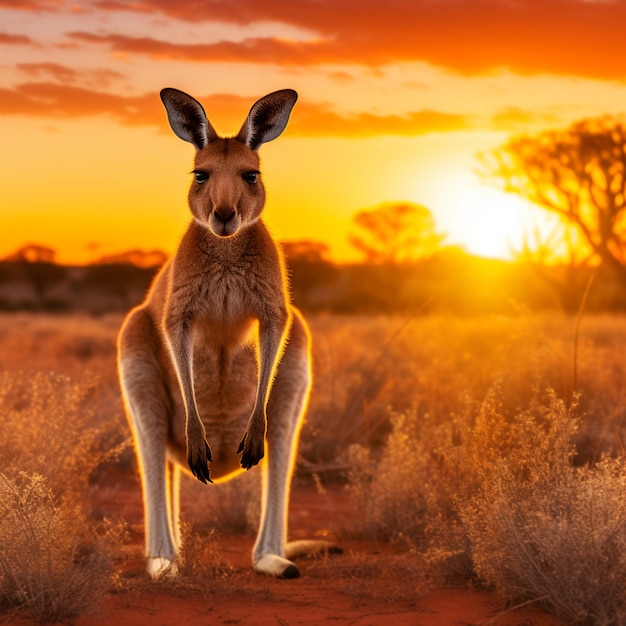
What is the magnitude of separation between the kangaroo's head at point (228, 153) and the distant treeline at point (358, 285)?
3795 cm

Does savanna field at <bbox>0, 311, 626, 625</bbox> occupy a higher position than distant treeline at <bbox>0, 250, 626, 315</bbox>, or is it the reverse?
distant treeline at <bbox>0, 250, 626, 315</bbox>

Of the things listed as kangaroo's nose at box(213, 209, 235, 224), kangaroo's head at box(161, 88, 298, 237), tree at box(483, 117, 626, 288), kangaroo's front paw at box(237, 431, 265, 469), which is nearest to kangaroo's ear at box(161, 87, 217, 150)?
kangaroo's head at box(161, 88, 298, 237)

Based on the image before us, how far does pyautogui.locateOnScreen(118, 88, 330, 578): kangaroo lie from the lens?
507cm

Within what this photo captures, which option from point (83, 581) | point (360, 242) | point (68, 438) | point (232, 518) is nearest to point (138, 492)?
point (232, 518)

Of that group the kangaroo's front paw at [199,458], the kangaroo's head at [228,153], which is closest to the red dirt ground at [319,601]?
the kangaroo's front paw at [199,458]

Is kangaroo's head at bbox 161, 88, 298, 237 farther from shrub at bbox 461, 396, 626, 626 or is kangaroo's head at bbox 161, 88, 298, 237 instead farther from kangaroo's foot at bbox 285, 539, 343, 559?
kangaroo's foot at bbox 285, 539, 343, 559

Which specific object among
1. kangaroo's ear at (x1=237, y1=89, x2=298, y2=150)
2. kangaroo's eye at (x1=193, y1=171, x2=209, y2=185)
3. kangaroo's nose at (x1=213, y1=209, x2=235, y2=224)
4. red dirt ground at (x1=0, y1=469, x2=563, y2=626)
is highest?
kangaroo's ear at (x1=237, y1=89, x2=298, y2=150)

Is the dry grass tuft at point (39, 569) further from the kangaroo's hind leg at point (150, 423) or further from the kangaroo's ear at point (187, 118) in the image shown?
the kangaroo's ear at point (187, 118)

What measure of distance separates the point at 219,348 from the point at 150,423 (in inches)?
28.6

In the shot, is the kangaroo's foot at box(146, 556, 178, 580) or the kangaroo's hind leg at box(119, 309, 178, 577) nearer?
the kangaroo's foot at box(146, 556, 178, 580)

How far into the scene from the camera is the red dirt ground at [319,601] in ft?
16.5

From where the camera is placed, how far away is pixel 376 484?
7453 millimetres

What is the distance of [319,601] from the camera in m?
5.43

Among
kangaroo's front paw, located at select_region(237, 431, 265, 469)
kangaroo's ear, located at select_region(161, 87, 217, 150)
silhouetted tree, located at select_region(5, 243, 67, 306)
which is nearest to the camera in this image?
kangaroo's front paw, located at select_region(237, 431, 265, 469)
